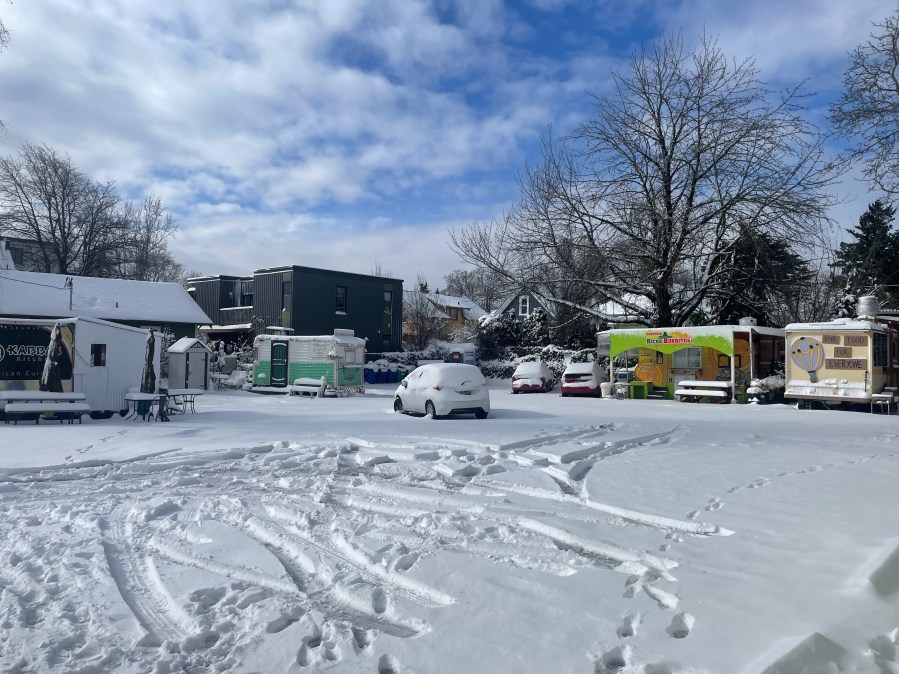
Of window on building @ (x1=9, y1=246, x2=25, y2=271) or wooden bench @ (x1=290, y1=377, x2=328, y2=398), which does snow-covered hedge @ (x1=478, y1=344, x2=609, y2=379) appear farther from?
window on building @ (x1=9, y1=246, x2=25, y2=271)

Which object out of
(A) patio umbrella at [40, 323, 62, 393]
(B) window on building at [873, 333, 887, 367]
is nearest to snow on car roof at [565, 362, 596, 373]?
(B) window on building at [873, 333, 887, 367]

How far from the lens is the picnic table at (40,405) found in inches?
625

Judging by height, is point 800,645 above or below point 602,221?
below

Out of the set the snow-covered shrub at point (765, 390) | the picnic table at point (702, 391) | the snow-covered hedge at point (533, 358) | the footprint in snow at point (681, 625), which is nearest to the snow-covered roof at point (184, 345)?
the snow-covered hedge at point (533, 358)

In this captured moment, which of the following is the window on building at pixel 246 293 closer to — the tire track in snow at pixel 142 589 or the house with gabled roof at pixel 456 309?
the house with gabled roof at pixel 456 309

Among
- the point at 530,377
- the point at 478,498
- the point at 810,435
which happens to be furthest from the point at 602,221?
the point at 478,498

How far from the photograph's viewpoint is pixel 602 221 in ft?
91.3

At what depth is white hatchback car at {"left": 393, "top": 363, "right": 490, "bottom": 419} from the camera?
1719cm

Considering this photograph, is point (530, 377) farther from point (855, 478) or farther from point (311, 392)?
point (855, 478)

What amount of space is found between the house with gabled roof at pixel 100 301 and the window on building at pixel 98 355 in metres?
14.0

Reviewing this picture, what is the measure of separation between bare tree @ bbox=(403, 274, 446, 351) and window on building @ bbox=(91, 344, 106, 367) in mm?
34050

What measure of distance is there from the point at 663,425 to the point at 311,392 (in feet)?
53.5

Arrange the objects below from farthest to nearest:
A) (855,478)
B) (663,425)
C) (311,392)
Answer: (311,392), (663,425), (855,478)

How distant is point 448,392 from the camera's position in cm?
1717
